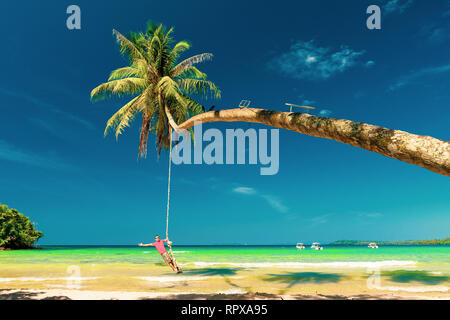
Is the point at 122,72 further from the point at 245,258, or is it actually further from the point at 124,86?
the point at 245,258

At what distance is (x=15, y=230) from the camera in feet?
156

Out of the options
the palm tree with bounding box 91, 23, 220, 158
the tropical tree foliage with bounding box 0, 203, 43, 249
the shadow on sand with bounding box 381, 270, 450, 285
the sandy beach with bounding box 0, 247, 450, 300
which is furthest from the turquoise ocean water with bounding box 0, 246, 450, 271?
the palm tree with bounding box 91, 23, 220, 158

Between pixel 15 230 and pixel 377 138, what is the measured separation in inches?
2325

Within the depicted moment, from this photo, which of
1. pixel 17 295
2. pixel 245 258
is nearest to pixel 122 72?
pixel 17 295

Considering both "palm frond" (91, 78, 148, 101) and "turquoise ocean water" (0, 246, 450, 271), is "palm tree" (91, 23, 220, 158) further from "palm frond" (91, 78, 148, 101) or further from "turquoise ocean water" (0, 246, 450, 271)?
"turquoise ocean water" (0, 246, 450, 271)

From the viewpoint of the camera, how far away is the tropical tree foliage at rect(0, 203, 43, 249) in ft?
148

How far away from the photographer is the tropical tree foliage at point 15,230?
44978 mm

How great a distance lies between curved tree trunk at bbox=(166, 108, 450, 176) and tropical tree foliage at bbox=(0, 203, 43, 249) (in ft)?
176

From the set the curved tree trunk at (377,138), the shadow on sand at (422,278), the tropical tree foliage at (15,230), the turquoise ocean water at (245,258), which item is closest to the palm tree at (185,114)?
the curved tree trunk at (377,138)
